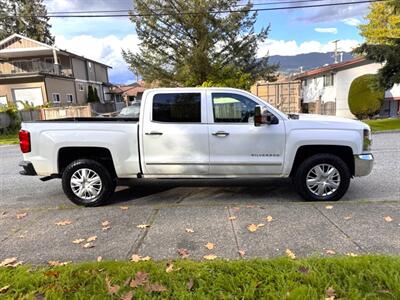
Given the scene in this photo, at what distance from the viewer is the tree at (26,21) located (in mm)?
48781

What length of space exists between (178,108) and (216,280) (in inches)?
121

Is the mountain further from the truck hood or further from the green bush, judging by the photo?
the truck hood

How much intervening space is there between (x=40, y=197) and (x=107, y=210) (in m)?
1.81

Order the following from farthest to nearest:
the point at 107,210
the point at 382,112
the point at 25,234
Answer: the point at 382,112 → the point at 107,210 → the point at 25,234

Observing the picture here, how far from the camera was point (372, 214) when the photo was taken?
473cm

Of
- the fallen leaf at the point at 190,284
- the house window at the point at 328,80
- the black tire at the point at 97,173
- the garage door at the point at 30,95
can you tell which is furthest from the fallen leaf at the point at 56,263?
the garage door at the point at 30,95

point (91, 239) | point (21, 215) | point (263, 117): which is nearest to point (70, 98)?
point (21, 215)

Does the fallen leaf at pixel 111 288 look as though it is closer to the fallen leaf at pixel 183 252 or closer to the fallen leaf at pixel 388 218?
the fallen leaf at pixel 183 252

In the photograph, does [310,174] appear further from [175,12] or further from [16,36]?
[16,36]

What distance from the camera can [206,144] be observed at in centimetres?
540

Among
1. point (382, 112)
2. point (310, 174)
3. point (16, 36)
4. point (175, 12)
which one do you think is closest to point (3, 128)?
point (175, 12)

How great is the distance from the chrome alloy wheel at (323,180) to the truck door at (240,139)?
50 cm

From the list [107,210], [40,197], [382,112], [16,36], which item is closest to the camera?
[107,210]

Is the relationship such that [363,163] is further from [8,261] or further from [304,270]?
[8,261]
